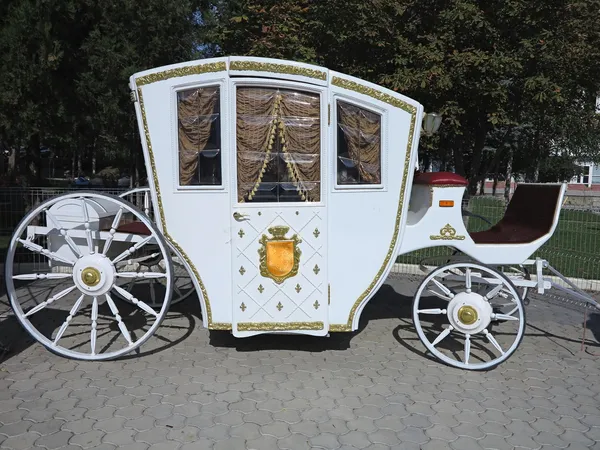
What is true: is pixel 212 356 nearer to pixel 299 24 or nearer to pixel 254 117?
pixel 254 117

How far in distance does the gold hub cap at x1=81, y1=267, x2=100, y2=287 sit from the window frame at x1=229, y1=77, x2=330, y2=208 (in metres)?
1.33

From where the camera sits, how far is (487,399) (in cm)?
404

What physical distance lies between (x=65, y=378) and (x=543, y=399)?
12.4 ft

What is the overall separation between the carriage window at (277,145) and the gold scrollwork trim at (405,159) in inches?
12.2

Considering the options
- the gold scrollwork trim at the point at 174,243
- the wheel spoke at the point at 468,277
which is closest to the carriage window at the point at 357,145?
the wheel spoke at the point at 468,277

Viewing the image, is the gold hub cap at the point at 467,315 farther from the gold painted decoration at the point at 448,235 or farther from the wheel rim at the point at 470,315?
the gold painted decoration at the point at 448,235

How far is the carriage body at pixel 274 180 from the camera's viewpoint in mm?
4258

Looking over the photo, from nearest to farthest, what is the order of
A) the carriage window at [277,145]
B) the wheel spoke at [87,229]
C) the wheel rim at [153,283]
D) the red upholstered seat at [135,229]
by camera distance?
the carriage window at [277,145], the wheel spoke at [87,229], the red upholstered seat at [135,229], the wheel rim at [153,283]

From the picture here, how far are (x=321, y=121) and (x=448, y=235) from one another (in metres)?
1.49

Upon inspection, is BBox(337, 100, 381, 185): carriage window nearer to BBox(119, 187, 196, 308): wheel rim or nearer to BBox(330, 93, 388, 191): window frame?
BBox(330, 93, 388, 191): window frame

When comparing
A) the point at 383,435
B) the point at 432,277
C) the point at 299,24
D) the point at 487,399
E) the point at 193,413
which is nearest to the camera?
the point at 383,435

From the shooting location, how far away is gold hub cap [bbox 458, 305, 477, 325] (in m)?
4.51

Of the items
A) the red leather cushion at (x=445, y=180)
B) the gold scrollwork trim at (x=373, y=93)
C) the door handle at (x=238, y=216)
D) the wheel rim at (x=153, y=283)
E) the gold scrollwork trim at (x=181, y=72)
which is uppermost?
the gold scrollwork trim at (x=181, y=72)

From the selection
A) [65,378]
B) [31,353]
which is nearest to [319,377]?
[65,378]
